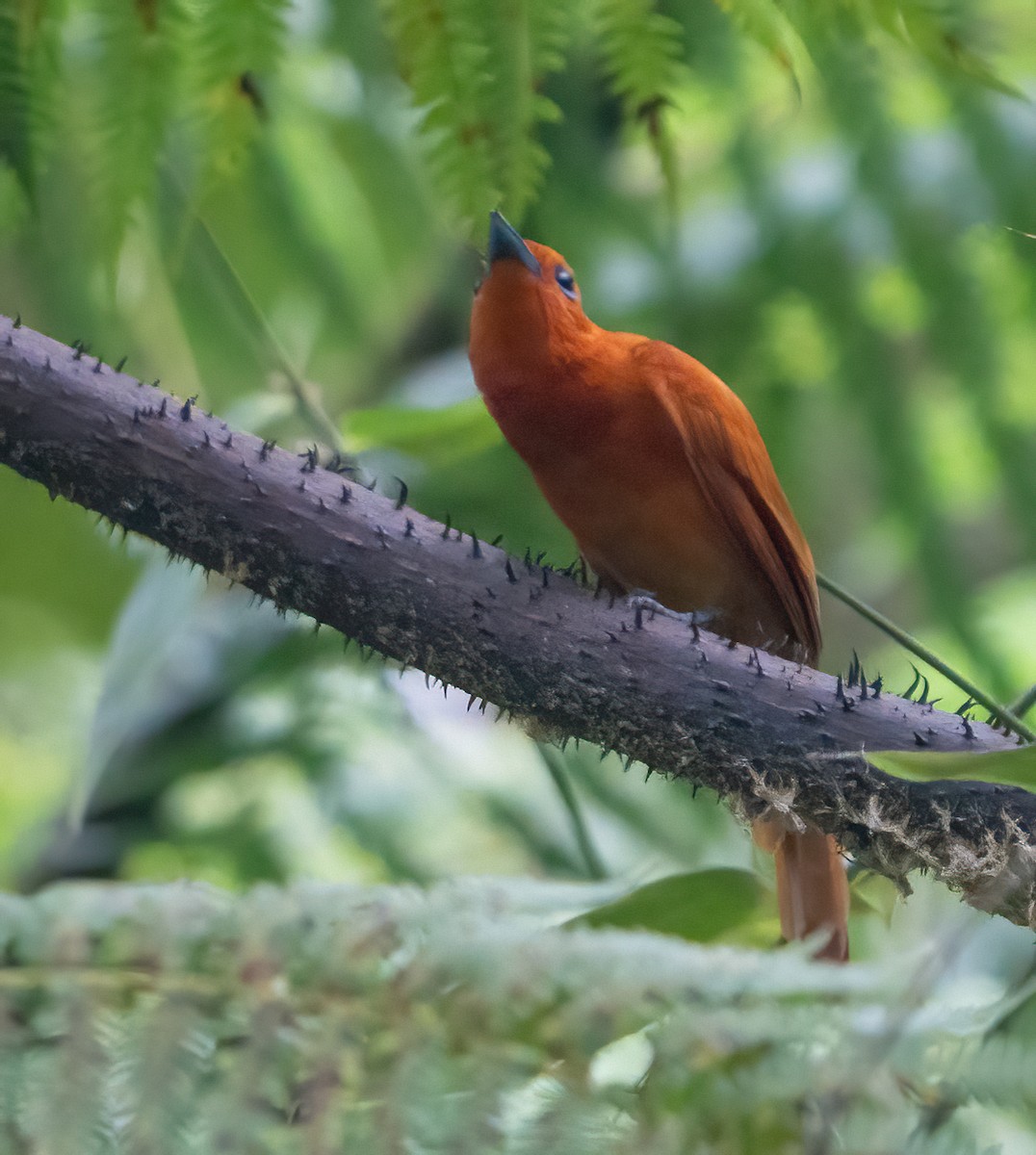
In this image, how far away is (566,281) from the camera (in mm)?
1524

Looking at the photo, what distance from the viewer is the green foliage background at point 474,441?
94 cm

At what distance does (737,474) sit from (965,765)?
867 millimetres

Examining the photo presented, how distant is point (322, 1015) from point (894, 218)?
1.65 m

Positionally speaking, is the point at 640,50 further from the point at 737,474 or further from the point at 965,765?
the point at 737,474

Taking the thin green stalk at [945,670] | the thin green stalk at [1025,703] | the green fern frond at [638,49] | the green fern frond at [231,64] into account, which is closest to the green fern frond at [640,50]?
the green fern frond at [638,49]

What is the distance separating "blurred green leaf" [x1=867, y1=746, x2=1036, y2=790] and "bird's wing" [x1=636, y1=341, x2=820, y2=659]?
2.64 ft

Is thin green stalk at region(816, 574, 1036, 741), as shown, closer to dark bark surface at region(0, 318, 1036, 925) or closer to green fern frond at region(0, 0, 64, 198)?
dark bark surface at region(0, 318, 1036, 925)

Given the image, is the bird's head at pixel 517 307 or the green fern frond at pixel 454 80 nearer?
the green fern frond at pixel 454 80

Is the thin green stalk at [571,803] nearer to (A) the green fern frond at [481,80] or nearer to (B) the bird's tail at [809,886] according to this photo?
(B) the bird's tail at [809,886]

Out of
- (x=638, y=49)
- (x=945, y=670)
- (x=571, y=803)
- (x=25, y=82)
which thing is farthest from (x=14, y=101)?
(x=571, y=803)

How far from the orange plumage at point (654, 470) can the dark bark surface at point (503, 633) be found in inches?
16.0

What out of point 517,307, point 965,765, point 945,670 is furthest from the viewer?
point 517,307

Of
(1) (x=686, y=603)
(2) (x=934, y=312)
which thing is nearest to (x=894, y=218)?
(2) (x=934, y=312)

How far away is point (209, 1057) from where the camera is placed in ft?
3.34
